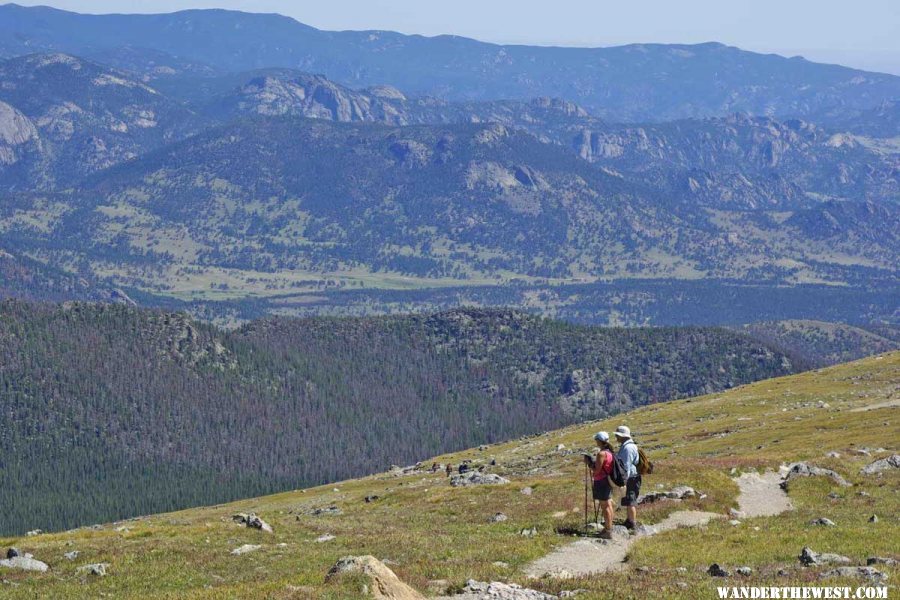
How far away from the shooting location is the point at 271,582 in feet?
149

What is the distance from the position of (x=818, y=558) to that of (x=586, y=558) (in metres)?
9.56

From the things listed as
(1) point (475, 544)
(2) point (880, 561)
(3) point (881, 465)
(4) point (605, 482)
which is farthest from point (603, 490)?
(3) point (881, 465)

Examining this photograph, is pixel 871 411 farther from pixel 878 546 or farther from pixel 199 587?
pixel 199 587

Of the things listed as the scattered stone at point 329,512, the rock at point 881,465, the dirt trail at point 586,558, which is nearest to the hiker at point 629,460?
the dirt trail at point 586,558

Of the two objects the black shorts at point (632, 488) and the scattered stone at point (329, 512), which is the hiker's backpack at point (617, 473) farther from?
the scattered stone at point (329, 512)

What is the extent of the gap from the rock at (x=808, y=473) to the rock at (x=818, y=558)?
1078 inches

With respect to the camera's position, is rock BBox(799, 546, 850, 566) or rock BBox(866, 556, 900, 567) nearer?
rock BBox(866, 556, 900, 567)

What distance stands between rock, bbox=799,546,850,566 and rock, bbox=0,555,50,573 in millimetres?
32982

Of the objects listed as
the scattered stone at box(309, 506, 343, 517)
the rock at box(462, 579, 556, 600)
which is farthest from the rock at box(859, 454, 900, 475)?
the rock at box(462, 579, 556, 600)

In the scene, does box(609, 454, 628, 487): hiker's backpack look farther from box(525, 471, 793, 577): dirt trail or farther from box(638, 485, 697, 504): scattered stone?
box(638, 485, 697, 504): scattered stone

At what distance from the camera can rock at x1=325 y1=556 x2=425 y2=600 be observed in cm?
4206

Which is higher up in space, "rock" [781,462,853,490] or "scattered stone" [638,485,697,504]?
"scattered stone" [638,485,697,504]

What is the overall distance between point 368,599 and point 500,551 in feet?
40.7

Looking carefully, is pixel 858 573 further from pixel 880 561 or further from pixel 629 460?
pixel 629 460
